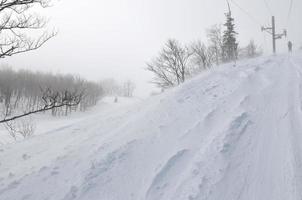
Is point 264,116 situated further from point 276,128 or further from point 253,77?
point 253,77

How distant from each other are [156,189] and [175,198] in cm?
45

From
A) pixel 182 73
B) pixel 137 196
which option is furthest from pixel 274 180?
pixel 182 73

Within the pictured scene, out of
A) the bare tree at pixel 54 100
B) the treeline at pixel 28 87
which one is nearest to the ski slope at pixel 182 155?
the bare tree at pixel 54 100

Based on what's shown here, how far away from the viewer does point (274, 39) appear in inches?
1168

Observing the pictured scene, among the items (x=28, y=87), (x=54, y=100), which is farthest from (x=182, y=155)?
(x=28, y=87)

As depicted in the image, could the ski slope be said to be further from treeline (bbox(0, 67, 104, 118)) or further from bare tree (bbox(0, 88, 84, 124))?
treeline (bbox(0, 67, 104, 118))

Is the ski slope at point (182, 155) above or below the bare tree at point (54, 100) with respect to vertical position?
below

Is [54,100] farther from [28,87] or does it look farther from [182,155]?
[28,87]

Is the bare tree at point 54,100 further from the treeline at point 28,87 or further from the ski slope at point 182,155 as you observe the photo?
the treeline at point 28,87

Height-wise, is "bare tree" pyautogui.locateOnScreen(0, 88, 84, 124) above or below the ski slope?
above

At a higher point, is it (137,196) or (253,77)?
(253,77)

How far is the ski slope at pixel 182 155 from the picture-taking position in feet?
13.0

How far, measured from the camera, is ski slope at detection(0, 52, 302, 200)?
395 cm

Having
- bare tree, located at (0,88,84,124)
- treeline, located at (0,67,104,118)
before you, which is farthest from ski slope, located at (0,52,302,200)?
treeline, located at (0,67,104,118)
